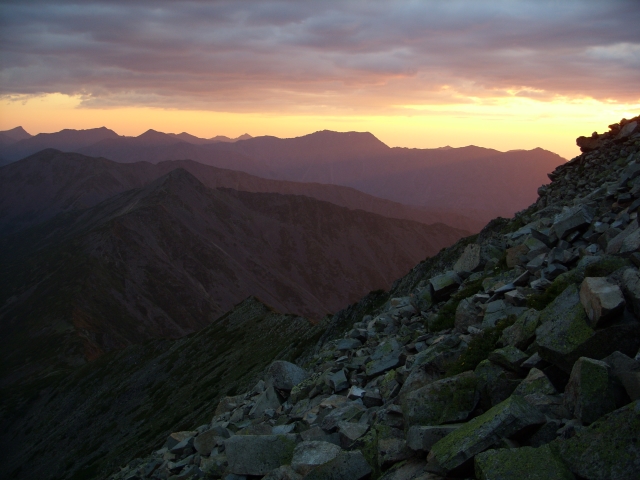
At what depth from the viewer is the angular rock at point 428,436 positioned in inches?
376

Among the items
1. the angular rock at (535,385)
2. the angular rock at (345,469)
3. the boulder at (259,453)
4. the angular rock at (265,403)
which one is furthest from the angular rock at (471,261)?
the angular rock at (345,469)

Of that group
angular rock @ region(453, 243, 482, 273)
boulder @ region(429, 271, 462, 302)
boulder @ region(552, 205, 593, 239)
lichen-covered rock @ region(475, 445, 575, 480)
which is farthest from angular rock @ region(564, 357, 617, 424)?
angular rock @ region(453, 243, 482, 273)

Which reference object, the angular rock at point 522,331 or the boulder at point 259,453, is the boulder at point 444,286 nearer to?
the angular rock at point 522,331

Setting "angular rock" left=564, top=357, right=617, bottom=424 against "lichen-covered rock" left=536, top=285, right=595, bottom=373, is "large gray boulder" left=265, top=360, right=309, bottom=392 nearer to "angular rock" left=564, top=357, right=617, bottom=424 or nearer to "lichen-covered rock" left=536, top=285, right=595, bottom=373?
"lichen-covered rock" left=536, top=285, right=595, bottom=373

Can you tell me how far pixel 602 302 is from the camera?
9.61 metres

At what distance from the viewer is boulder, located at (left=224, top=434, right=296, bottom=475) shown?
1299 centimetres

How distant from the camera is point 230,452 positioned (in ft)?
44.2

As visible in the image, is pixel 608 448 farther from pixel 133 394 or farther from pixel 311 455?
pixel 133 394

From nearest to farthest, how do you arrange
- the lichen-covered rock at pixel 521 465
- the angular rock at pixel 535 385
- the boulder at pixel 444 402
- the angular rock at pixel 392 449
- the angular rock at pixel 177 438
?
1. the lichen-covered rock at pixel 521 465
2. the angular rock at pixel 535 385
3. the angular rock at pixel 392 449
4. the boulder at pixel 444 402
5. the angular rock at pixel 177 438

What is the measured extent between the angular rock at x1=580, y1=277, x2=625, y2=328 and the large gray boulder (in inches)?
474

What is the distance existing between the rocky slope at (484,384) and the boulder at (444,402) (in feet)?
0.10

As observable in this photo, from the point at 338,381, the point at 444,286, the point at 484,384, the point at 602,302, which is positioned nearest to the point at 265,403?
the point at 338,381

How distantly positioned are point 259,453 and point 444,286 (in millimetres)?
9785

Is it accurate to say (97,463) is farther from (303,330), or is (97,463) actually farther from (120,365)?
(120,365)
